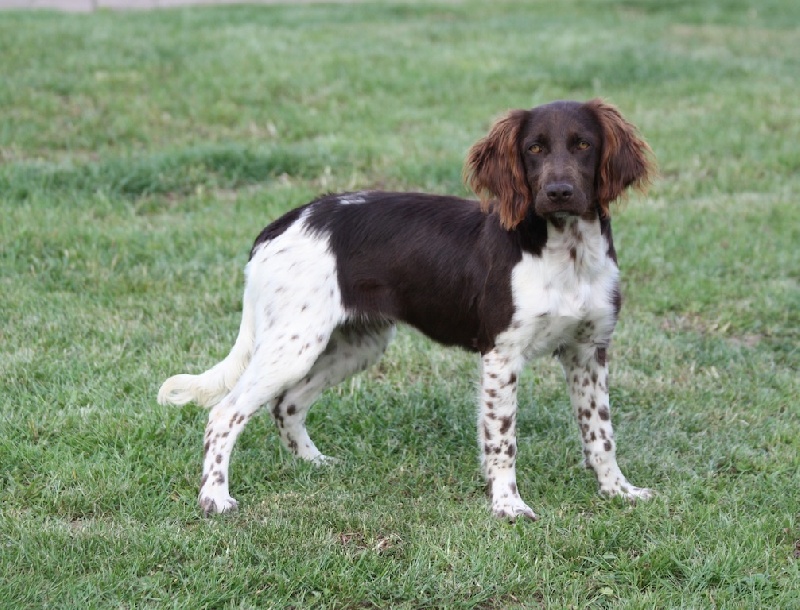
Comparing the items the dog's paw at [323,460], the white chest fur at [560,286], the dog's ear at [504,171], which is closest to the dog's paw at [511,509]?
the white chest fur at [560,286]

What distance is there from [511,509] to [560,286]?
2.97ft

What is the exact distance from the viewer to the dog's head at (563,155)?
13.4ft

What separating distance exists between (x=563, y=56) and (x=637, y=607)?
9.74 meters

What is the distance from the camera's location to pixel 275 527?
3988 millimetres

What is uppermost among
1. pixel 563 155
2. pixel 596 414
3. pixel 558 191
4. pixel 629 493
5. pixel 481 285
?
pixel 563 155

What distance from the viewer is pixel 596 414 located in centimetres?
451

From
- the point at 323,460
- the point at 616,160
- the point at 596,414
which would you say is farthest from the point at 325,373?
the point at 616,160

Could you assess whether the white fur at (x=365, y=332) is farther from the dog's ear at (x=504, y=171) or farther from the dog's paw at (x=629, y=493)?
the dog's ear at (x=504, y=171)

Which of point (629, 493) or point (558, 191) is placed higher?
point (558, 191)

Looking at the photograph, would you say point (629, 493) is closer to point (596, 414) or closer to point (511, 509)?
point (596, 414)

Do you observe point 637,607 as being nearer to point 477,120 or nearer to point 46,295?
point 46,295

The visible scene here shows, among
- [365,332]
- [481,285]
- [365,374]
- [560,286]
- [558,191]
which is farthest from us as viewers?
[365,374]

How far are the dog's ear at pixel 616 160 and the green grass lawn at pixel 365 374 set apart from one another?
1.26 meters

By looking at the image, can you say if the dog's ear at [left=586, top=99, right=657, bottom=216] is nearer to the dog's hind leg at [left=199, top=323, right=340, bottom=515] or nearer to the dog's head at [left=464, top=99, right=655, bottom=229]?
the dog's head at [left=464, top=99, right=655, bottom=229]
